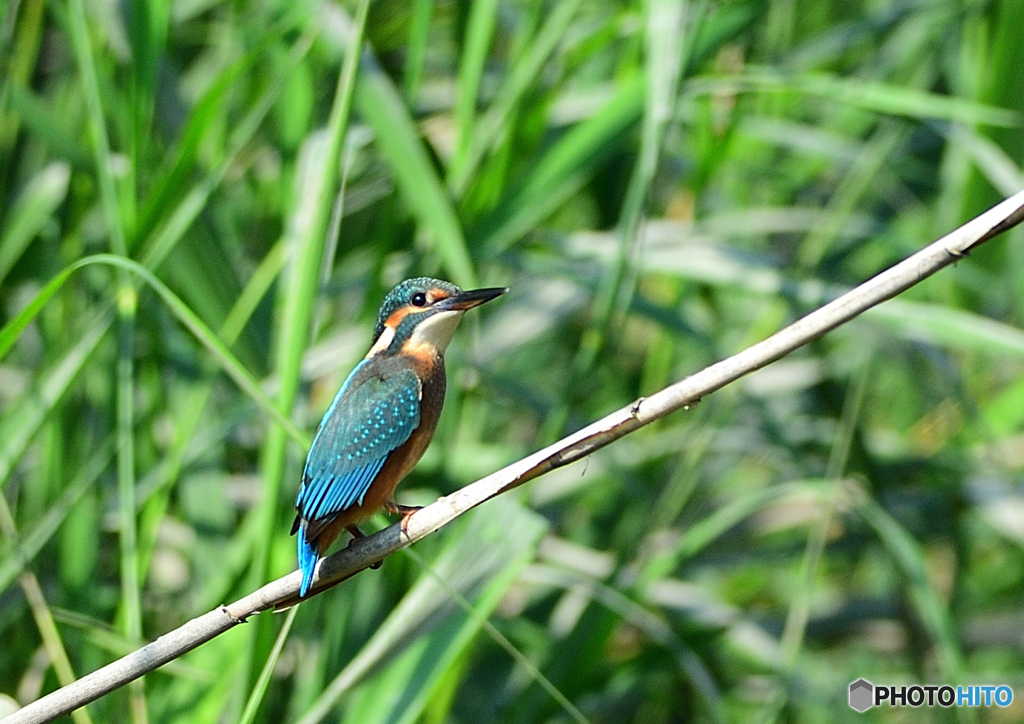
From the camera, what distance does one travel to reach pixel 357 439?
1729 millimetres

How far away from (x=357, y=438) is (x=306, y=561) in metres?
0.30

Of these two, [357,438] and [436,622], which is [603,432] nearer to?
[357,438]

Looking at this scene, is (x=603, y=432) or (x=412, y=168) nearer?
(x=603, y=432)

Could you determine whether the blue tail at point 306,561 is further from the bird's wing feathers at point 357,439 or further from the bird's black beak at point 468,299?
the bird's black beak at point 468,299

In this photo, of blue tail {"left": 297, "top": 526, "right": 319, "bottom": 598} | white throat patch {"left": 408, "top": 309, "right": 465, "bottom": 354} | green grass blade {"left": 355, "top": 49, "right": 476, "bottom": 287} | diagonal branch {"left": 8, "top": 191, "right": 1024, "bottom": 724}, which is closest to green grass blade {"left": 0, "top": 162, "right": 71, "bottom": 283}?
green grass blade {"left": 355, "top": 49, "right": 476, "bottom": 287}

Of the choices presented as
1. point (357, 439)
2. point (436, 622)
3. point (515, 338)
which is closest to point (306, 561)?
point (357, 439)

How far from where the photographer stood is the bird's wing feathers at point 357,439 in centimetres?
165

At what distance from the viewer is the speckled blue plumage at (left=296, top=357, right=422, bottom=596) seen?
1.64m

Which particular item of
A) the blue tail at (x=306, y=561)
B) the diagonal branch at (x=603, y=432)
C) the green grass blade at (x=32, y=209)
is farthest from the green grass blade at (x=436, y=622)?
the green grass blade at (x=32, y=209)

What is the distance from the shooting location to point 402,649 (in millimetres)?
1887

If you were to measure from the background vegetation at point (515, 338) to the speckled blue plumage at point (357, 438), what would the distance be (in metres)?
0.08

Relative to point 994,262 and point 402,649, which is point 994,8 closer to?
point 994,262

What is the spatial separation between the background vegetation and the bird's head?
0.08 m

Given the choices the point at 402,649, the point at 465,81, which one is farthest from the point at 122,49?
the point at 402,649
